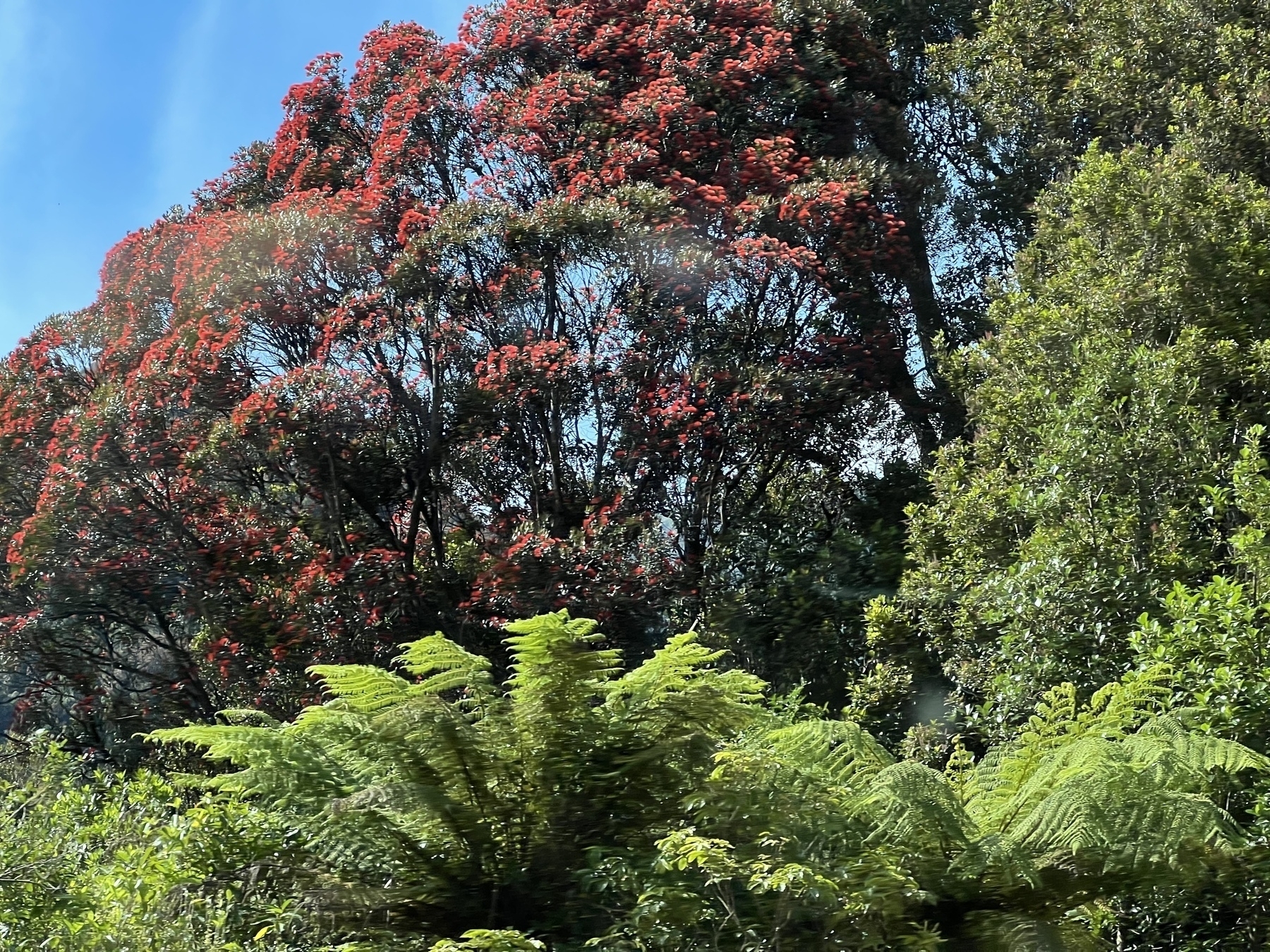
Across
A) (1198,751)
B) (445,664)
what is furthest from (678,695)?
(1198,751)

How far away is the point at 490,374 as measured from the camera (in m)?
9.41

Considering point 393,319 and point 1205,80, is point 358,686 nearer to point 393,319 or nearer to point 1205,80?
point 393,319

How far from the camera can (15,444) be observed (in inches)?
437

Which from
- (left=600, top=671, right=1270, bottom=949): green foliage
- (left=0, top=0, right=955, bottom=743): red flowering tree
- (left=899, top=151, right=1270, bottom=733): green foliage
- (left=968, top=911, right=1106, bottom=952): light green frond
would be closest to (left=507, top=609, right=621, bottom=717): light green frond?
(left=600, top=671, right=1270, bottom=949): green foliage

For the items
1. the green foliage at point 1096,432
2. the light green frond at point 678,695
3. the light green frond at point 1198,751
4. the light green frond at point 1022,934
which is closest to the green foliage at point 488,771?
the light green frond at point 678,695

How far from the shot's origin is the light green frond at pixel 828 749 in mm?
4543

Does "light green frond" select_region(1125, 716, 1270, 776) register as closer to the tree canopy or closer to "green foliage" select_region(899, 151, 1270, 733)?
the tree canopy

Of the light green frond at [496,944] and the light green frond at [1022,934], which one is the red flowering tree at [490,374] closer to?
the light green frond at [1022,934]

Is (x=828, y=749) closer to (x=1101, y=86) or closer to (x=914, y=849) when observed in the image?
(x=914, y=849)

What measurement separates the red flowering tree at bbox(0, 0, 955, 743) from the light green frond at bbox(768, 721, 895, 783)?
4.38m

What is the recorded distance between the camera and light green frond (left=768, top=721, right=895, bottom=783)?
4543 millimetres

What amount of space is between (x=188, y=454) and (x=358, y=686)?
18.4ft

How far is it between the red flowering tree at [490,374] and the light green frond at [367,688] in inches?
172

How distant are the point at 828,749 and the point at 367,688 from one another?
1769 mm
